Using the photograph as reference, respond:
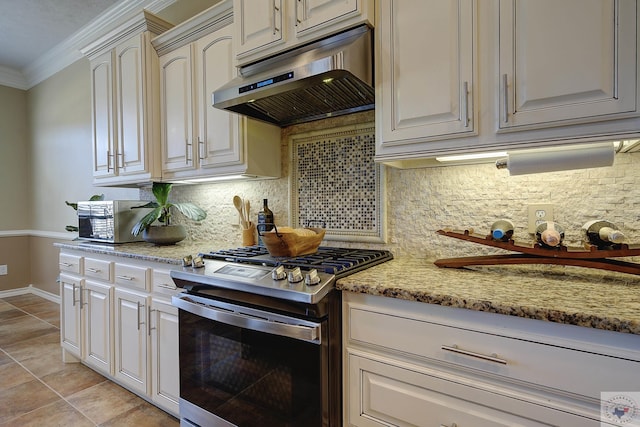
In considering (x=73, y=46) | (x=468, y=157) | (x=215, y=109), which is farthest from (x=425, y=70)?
(x=73, y=46)

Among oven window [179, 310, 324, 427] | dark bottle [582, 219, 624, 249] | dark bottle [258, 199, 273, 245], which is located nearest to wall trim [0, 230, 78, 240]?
dark bottle [258, 199, 273, 245]

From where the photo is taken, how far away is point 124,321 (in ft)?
6.35

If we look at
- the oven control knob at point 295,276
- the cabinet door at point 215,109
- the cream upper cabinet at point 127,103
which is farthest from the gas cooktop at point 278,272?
the cream upper cabinet at point 127,103

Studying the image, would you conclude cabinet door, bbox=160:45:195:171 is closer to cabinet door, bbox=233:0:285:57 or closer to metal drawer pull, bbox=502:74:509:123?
cabinet door, bbox=233:0:285:57

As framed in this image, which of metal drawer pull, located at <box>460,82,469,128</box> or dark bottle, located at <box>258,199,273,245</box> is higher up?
metal drawer pull, located at <box>460,82,469,128</box>

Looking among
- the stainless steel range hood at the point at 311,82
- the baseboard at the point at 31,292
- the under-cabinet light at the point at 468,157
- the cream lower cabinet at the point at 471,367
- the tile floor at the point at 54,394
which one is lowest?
the tile floor at the point at 54,394

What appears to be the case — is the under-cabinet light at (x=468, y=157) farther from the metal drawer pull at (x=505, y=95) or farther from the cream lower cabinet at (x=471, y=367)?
the cream lower cabinet at (x=471, y=367)

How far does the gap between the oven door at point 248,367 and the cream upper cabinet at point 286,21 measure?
1180mm

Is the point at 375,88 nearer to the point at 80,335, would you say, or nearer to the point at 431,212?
the point at 431,212

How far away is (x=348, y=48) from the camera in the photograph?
1254mm

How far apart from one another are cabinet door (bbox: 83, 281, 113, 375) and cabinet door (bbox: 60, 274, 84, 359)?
3.3 inches

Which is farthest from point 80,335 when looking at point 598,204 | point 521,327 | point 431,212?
point 598,204

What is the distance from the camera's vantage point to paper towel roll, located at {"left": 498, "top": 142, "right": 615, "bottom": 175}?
1.04m

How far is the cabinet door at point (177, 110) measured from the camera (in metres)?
2.04
